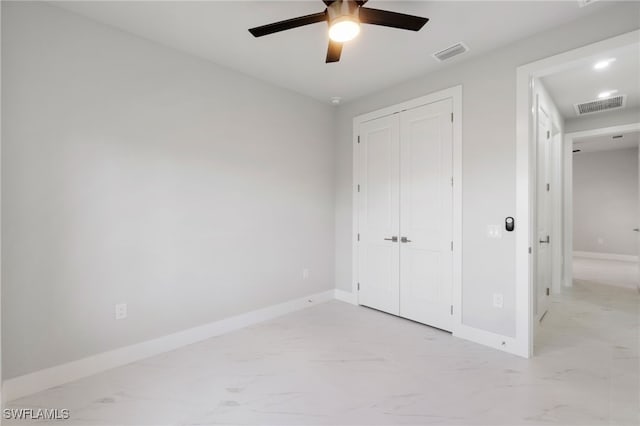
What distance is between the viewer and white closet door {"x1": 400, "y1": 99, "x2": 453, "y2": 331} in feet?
10.3

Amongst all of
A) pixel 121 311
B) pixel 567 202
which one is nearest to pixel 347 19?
pixel 121 311

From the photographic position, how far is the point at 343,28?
1818 mm

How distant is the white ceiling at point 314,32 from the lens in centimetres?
218

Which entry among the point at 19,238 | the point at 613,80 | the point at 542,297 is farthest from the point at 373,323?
the point at 613,80

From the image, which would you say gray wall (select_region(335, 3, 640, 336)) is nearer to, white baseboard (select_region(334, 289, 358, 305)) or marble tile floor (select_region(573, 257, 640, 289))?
white baseboard (select_region(334, 289, 358, 305))

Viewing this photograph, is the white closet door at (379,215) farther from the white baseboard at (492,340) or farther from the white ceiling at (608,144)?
the white ceiling at (608,144)

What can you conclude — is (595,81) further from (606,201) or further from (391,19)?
(606,201)

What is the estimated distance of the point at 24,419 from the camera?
5.99ft

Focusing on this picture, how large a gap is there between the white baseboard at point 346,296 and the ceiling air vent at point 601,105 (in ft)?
13.7

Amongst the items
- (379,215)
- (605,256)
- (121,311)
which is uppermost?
(379,215)

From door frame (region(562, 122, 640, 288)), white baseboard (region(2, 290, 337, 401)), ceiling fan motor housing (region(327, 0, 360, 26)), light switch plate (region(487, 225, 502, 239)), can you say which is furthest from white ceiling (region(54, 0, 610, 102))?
door frame (region(562, 122, 640, 288))

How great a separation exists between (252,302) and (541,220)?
11.7ft

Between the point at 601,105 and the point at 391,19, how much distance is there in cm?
430

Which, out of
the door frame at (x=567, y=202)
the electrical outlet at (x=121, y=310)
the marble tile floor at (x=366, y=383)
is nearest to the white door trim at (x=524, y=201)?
the marble tile floor at (x=366, y=383)
